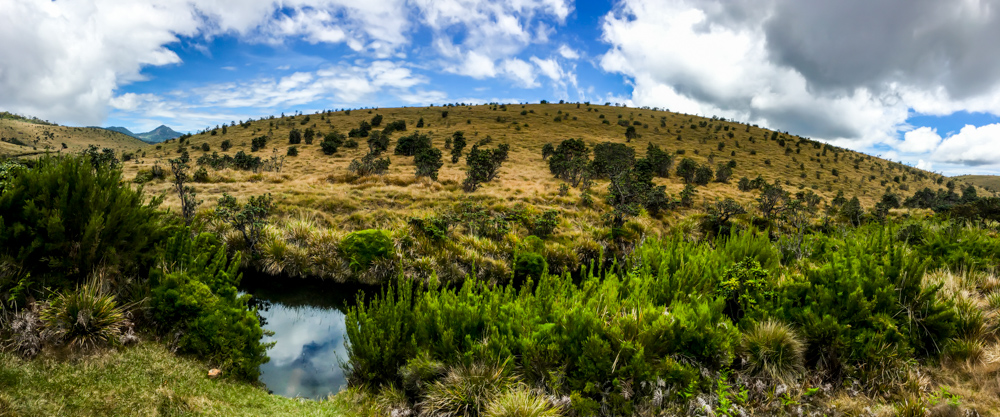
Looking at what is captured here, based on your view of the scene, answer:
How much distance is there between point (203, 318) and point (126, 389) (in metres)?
1.19

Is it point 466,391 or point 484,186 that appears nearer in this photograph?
point 466,391

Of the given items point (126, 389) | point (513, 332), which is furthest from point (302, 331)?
point (513, 332)

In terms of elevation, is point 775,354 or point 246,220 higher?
point 246,220

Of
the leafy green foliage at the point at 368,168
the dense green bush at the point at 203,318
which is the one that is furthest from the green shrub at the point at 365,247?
the leafy green foliage at the point at 368,168

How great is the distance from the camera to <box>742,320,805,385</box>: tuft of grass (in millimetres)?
5012

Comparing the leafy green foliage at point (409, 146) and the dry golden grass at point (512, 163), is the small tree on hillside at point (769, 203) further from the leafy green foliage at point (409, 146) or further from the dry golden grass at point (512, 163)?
the leafy green foliage at point (409, 146)

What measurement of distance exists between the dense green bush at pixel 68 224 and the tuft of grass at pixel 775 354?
903 centimetres

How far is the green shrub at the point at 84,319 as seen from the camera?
4.38m

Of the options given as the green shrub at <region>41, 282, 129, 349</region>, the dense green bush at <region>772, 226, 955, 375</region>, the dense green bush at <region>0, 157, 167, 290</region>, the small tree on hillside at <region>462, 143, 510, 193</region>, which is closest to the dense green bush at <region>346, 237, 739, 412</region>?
the dense green bush at <region>772, 226, 955, 375</region>

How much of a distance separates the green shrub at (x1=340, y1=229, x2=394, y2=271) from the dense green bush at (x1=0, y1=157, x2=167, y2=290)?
582 cm

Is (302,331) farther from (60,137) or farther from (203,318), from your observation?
(60,137)

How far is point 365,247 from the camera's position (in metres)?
11.5

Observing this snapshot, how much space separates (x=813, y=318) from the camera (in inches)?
205

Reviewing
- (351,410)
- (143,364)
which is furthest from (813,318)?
(143,364)
